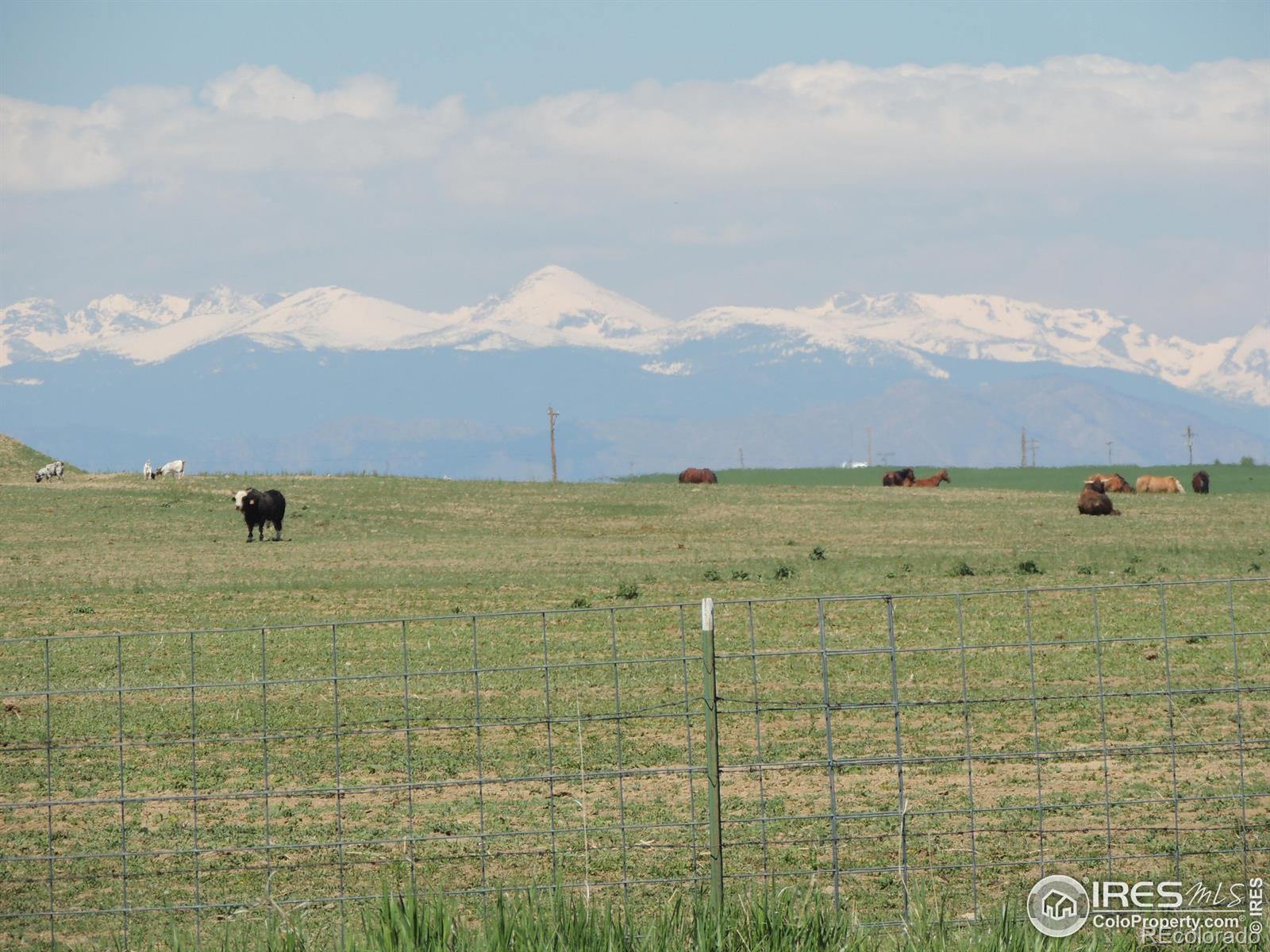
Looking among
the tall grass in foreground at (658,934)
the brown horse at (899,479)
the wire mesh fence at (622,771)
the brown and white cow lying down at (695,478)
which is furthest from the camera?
the brown and white cow lying down at (695,478)

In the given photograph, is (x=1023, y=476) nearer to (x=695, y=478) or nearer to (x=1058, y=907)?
(x=695, y=478)

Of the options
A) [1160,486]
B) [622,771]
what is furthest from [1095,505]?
[622,771]

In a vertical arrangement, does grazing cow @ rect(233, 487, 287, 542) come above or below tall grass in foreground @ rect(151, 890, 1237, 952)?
above

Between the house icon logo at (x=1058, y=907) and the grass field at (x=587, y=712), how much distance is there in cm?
64

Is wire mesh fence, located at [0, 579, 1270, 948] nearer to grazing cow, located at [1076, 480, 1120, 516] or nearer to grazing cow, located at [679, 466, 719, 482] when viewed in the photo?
grazing cow, located at [1076, 480, 1120, 516]

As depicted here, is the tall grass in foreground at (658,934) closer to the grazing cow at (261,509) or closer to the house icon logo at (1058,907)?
the house icon logo at (1058,907)

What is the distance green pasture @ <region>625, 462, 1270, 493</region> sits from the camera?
105 meters

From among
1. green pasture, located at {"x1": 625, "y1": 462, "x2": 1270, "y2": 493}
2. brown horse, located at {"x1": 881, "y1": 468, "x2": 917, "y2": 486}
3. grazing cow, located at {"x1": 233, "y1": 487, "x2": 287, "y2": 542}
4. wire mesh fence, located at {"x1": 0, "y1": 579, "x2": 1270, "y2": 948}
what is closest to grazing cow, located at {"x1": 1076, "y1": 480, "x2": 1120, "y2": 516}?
grazing cow, located at {"x1": 233, "y1": 487, "x2": 287, "y2": 542}

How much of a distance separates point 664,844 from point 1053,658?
34.9ft

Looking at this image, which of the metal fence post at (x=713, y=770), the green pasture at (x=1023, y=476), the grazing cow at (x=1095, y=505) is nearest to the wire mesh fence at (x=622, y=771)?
the metal fence post at (x=713, y=770)

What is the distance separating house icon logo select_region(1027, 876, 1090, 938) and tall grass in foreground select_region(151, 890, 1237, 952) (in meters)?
0.14

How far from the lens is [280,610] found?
2797 centimetres

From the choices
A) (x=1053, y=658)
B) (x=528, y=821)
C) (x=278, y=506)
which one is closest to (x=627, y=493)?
(x=278, y=506)

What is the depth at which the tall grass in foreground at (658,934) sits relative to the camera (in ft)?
24.0
